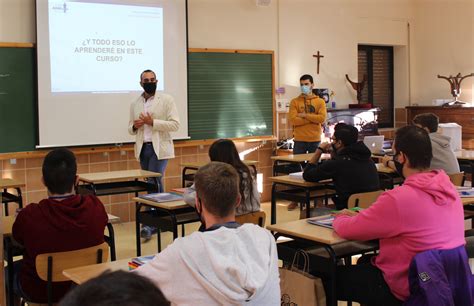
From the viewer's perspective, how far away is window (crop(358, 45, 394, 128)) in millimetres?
10375

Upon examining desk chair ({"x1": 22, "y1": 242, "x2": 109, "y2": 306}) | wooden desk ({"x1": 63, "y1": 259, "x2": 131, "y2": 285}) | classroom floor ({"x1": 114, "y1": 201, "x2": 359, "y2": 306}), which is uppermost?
wooden desk ({"x1": 63, "y1": 259, "x2": 131, "y2": 285})

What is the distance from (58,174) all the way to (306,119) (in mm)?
5003

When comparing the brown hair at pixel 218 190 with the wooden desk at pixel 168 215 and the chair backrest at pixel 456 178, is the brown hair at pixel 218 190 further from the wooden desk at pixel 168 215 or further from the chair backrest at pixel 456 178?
the chair backrest at pixel 456 178

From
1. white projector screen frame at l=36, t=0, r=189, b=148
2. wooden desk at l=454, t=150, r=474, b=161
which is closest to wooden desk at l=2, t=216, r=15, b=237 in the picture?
white projector screen frame at l=36, t=0, r=189, b=148

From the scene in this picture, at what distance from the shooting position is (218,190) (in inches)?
94.8

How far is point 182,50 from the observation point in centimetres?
788

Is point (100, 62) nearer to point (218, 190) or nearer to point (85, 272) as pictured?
point (85, 272)

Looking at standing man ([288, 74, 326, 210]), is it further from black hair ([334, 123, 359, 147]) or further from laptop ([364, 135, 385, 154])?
black hair ([334, 123, 359, 147])

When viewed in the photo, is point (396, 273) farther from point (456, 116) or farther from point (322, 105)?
point (456, 116)

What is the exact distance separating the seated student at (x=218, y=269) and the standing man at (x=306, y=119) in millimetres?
5845

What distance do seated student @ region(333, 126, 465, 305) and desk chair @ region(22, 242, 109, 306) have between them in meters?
1.30

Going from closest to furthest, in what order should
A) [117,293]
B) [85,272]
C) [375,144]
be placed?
[117,293], [85,272], [375,144]

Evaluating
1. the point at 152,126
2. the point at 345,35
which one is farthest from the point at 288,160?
the point at 345,35

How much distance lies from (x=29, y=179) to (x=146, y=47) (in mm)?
2097
